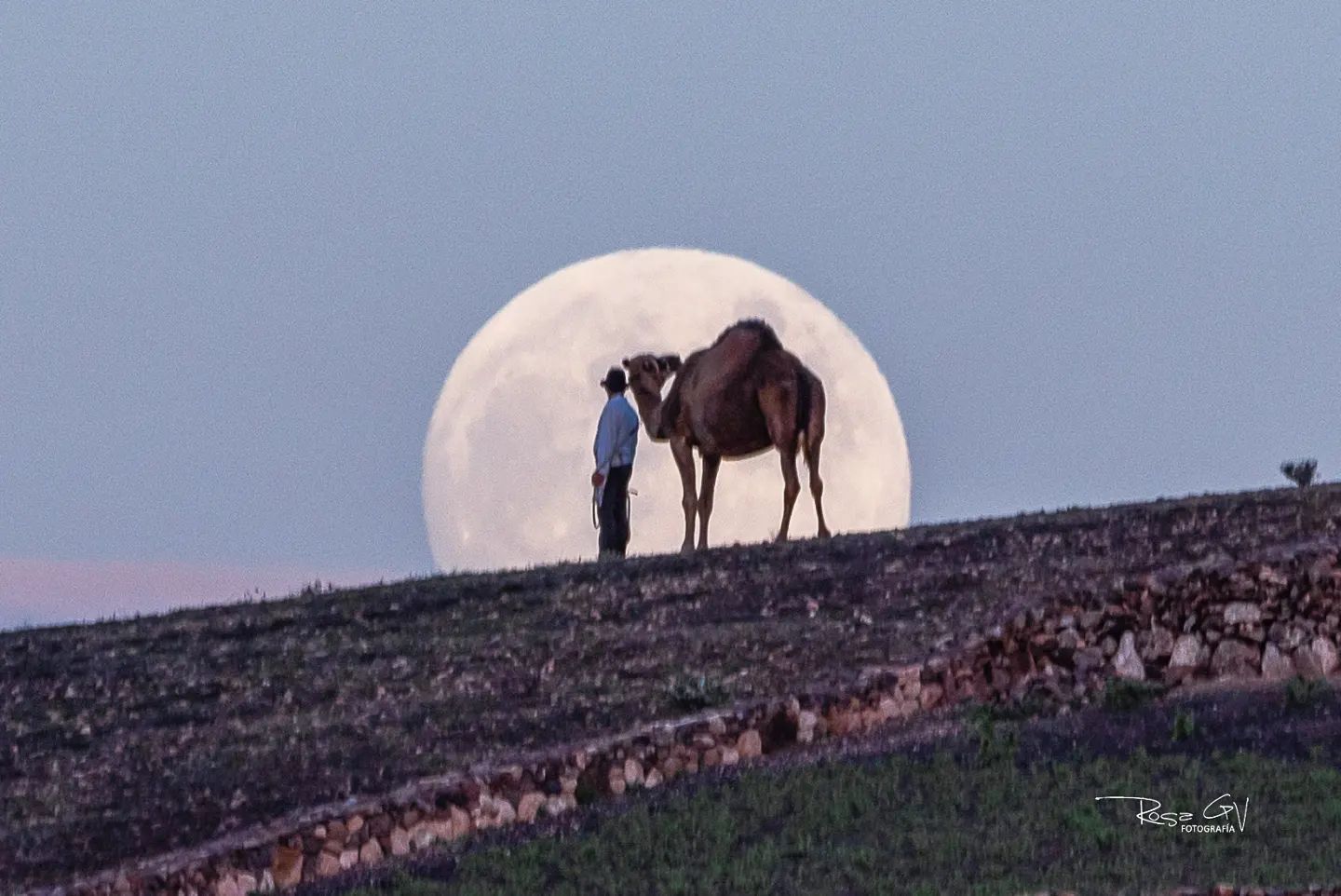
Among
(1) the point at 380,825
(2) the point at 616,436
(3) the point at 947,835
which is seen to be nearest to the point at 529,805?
(1) the point at 380,825

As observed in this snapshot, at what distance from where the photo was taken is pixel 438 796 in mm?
17734

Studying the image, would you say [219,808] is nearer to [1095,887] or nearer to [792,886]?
[792,886]

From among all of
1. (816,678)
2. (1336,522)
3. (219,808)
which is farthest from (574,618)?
(1336,522)

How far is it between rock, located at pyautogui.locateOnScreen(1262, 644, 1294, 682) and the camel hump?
1000 centimetres

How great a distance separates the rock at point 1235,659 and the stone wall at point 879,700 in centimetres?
1

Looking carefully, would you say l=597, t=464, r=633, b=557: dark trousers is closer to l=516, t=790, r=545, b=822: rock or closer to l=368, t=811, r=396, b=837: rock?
l=516, t=790, r=545, b=822: rock

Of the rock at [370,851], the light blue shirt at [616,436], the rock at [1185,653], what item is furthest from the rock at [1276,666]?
the light blue shirt at [616,436]

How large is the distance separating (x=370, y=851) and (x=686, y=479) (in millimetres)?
12887

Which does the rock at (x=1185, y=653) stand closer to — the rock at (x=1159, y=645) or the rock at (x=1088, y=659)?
the rock at (x=1159, y=645)

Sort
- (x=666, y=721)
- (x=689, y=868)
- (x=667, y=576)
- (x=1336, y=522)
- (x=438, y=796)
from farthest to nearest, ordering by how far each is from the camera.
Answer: (x=667, y=576) → (x=1336, y=522) → (x=666, y=721) → (x=438, y=796) → (x=689, y=868)

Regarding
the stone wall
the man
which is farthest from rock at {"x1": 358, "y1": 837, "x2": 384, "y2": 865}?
the man

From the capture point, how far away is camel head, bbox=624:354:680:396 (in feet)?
101

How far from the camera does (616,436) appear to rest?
1094 inches

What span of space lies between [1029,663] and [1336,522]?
4.22m
